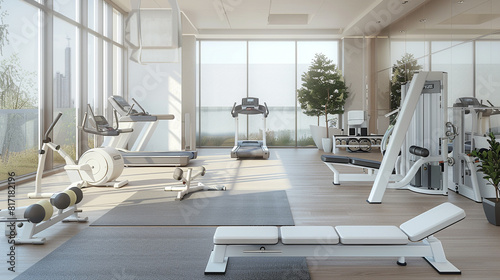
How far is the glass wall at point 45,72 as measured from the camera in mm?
5602

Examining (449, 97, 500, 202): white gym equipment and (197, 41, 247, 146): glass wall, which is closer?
(449, 97, 500, 202): white gym equipment

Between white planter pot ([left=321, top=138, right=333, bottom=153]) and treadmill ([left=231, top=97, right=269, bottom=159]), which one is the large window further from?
treadmill ([left=231, top=97, right=269, bottom=159])

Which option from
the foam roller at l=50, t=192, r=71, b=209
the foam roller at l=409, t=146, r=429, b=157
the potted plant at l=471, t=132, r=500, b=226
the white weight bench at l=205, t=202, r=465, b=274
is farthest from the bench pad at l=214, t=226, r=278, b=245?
the foam roller at l=409, t=146, r=429, b=157

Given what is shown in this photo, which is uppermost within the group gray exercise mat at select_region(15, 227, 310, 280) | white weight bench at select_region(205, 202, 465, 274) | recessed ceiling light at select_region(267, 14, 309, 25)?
recessed ceiling light at select_region(267, 14, 309, 25)

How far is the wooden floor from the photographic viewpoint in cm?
256

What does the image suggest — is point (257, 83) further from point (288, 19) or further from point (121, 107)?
point (121, 107)

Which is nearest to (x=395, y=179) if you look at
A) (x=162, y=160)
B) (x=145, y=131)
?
(x=162, y=160)

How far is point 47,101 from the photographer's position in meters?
6.45

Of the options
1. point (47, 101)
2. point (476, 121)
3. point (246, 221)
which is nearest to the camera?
point (246, 221)

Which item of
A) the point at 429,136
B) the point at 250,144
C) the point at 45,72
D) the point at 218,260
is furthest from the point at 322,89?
the point at 218,260

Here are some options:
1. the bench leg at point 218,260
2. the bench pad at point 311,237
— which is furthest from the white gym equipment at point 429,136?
the bench leg at point 218,260

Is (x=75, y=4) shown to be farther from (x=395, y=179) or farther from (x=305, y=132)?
(x=305, y=132)

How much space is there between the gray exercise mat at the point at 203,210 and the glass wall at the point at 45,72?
2186mm

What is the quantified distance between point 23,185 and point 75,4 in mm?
3665
